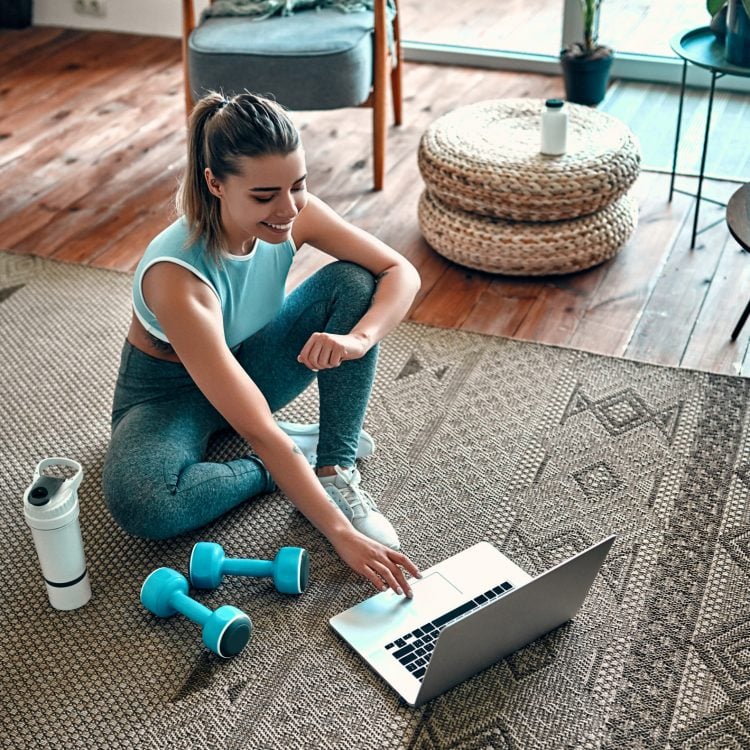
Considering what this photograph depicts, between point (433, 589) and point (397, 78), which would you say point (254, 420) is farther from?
point (397, 78)

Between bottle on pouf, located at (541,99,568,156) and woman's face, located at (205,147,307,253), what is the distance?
3.44ft

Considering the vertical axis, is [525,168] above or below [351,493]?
above

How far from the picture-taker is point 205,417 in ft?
6.30

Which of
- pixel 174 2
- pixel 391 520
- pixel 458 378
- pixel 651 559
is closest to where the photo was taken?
pixel 651 559

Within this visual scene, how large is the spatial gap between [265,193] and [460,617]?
0.68 m

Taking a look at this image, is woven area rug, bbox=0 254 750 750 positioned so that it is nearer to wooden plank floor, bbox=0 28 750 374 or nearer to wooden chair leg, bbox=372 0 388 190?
wooden plank floor, bbox=0 28 750 374

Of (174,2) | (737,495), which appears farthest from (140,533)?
(174,2)

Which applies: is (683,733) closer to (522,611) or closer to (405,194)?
(522,611)

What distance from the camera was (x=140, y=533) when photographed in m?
1.79

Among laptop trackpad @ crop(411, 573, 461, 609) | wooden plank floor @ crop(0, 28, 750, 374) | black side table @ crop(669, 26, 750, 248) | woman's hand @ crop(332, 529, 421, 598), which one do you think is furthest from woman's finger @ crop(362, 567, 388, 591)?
black side table @ crop(669, 26, 750, 248)

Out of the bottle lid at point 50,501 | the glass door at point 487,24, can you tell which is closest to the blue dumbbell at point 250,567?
the bottle lid at point 50,501

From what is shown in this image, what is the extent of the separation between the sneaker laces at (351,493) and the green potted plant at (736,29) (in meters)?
1.34

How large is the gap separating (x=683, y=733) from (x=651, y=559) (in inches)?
13.8

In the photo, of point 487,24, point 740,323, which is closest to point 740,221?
point 740,323
